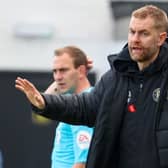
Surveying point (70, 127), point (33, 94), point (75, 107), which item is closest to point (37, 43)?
point (70, 127)

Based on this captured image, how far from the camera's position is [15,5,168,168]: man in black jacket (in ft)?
15.6

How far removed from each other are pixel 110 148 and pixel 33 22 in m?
6.87

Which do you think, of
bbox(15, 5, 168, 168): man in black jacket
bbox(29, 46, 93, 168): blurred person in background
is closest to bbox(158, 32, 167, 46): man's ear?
bbox(15, 5, 168, 168): man in black jacket

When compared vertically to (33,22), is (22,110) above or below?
below

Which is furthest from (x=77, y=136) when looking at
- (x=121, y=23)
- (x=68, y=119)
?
(x=121, y=23)

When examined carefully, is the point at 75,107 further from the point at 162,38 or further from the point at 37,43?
the point at 37,43

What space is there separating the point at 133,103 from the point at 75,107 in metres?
0.36

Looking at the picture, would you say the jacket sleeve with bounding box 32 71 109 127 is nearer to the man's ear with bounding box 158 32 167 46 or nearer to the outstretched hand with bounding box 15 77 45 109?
the outstretched hand with bounding box 15 77 45 109

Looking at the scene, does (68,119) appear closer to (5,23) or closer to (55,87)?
(55,87)

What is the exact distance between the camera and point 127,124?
4836 mm

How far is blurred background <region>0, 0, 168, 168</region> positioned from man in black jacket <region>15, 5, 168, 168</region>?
6616mm

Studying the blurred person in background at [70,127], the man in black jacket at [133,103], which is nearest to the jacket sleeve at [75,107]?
the man in black jacket at [133,103]

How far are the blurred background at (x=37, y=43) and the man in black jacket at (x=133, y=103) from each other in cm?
662

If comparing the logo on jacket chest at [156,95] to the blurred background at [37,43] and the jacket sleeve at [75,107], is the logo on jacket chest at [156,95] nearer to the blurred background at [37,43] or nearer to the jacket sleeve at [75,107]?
the jacket sleeve at [75,107]
